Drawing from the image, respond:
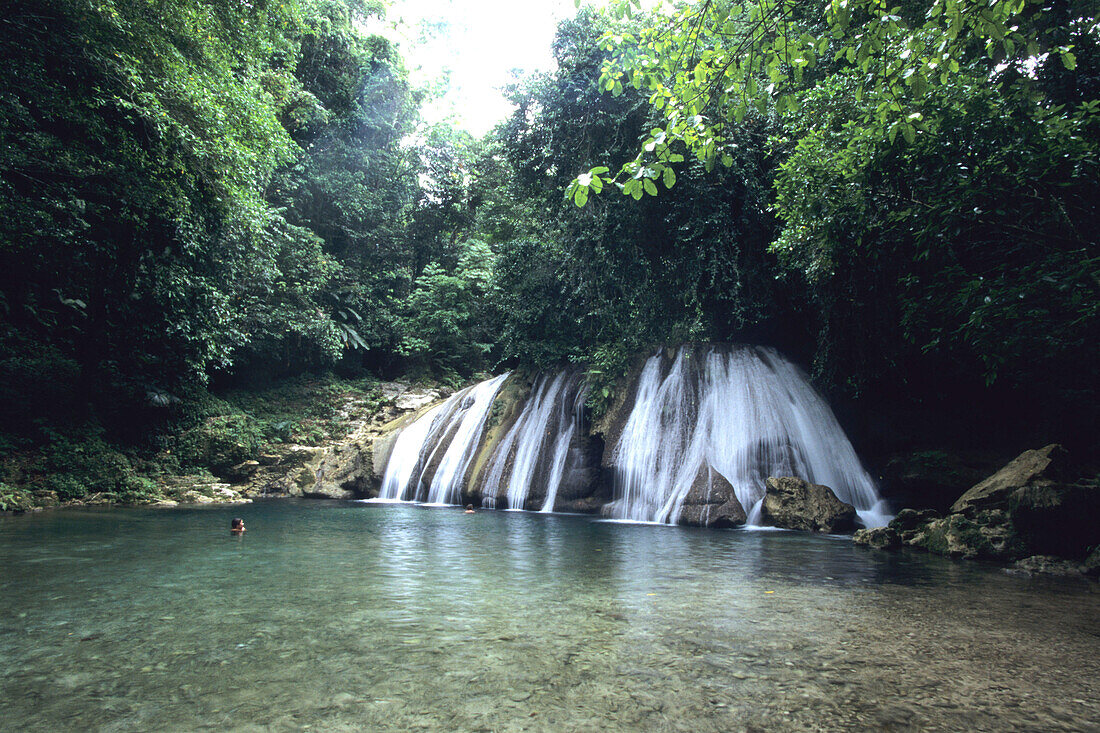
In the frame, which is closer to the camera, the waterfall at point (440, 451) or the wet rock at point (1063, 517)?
the wet rock at point (1063, 517)

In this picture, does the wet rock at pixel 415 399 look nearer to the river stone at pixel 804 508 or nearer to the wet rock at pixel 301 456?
the wet rock at pixel 301 456

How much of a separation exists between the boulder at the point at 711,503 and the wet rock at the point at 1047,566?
4391mm

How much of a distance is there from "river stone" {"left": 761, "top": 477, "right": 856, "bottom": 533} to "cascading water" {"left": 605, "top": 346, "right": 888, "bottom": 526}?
18.0 inches

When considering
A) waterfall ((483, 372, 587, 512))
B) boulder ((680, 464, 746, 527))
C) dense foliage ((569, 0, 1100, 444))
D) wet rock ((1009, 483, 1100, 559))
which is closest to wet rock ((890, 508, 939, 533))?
wet rock ((1009, 483, 1100, 559))

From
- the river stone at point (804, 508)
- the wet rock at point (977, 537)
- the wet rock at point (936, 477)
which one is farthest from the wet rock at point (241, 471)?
the wet rock at point (977, 537)

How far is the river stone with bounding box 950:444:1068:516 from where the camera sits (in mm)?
6301

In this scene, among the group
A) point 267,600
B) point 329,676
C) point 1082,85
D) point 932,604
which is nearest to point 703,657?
point 329,676

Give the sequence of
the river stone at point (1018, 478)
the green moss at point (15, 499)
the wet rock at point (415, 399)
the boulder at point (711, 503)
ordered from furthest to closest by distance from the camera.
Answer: the wet rock at point (415, 399) < the green moss at point (15, 499) < the boulder at point (711, 503) < the river stone at point (1018, 478)

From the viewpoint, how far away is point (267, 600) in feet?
12.7

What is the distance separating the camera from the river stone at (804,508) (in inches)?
360

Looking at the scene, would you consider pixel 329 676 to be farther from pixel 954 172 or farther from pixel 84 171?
pixel 84 171

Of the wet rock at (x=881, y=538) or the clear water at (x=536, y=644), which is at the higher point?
the wet rock at (x=881, y=538)

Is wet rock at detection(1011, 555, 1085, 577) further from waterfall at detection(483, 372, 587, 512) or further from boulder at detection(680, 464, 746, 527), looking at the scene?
waterfall at detection(483, 372, 587, 512)

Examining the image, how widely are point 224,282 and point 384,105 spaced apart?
15.8 metres
